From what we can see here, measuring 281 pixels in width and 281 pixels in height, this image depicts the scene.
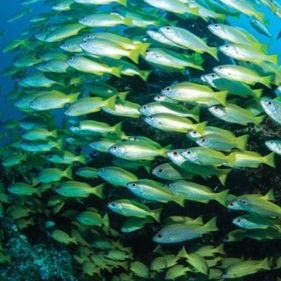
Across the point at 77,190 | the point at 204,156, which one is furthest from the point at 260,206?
the point at 77,190

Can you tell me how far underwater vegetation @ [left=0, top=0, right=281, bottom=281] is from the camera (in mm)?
5184

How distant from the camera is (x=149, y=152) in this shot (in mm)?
5430

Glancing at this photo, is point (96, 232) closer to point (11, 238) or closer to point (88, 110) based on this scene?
point (11, 238)

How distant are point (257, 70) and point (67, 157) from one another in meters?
3.22

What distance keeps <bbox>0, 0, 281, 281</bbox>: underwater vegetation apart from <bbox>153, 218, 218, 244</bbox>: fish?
0.04 feet

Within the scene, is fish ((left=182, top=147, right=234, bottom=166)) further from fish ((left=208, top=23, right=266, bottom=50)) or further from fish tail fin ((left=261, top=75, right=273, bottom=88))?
fish ((left=208, top=23, right=266, bottom=50))

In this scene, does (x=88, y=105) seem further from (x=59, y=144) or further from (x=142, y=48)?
(x=59, y=144)

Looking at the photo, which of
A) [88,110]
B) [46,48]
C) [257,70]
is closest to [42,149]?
[88,110]

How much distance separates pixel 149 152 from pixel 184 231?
1.11 metres

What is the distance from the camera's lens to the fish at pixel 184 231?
5480 millimetres

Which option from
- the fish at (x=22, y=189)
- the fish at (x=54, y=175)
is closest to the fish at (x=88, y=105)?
the fish at (x=54, y=175)

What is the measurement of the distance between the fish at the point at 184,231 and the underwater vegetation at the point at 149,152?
13 millimetres

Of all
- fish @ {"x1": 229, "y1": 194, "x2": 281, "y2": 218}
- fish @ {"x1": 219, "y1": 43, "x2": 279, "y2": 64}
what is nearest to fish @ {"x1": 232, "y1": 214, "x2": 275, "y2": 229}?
fish @ {"x1": 229, "y1": 194, "x2": 281, "y2": 218}

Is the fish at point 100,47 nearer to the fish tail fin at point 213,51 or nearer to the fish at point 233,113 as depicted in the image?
the fish tail fin at point 213,51
